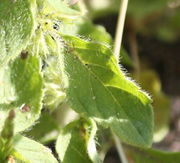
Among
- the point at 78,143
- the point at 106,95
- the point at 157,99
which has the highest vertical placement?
the point at 106,95

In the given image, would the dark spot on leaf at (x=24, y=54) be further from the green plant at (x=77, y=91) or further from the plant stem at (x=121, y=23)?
the plant stem at (x=121, y=23)

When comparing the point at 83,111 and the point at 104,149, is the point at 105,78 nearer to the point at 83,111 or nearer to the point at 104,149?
the point at 83,111

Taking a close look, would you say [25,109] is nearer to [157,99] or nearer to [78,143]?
[78,143]

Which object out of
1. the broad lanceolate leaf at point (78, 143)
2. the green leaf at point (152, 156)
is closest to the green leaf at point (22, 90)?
the broad lanceolate leaf at point (78, 143)

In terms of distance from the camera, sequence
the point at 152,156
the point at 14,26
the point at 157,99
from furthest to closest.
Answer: the point at 157,99 → the point at 152,156 → the point at 14,26

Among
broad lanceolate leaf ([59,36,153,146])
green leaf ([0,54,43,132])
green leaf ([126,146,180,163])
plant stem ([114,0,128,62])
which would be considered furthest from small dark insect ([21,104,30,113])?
green leaf ([126,146,180,163])

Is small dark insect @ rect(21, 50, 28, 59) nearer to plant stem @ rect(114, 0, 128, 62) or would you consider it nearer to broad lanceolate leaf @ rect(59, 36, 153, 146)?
broad lanceolate leaf @ rect(59, 36, 153, 146)

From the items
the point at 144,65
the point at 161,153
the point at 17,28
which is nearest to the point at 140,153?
the point at 161,153

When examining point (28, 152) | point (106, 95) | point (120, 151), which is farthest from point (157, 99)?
point (28, 152)
